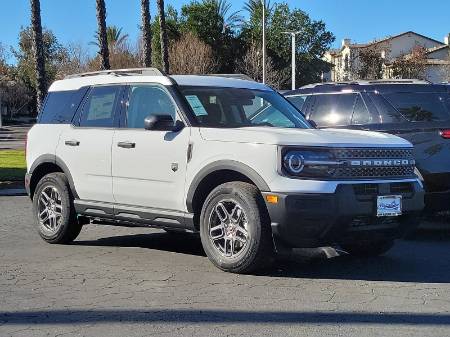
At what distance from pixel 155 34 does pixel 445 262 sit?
47668 mm

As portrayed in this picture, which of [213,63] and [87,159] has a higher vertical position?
[213,63]

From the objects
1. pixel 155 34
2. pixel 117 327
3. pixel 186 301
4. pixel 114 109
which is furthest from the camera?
pixel 155 34

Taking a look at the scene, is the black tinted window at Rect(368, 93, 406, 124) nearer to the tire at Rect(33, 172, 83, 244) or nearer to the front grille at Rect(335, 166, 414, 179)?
the front grille at Rect(335, 166, 414, 179)

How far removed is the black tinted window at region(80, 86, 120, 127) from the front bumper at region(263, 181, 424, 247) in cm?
252

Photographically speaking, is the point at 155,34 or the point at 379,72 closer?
the point at 379,72

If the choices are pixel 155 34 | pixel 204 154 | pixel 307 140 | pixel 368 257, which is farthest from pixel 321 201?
pixel 155 34

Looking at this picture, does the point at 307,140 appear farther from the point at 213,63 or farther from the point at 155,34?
the point at 155,34

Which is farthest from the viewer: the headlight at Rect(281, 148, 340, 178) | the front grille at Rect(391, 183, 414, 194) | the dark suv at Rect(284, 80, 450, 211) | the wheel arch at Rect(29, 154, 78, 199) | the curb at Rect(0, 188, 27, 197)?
the curb at Rect(0, 188, 27, 197)

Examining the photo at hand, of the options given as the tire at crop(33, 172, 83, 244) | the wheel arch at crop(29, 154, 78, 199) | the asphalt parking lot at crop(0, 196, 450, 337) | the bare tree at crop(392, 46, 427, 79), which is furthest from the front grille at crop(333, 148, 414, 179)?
the bare tree at crop(392, 46, 427, 79)

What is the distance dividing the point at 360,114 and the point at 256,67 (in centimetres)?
4031

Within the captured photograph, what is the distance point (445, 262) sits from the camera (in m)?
7.05

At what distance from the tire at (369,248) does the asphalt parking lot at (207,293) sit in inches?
4.5

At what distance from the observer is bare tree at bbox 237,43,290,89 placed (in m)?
48.3

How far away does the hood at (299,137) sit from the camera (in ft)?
19.6
